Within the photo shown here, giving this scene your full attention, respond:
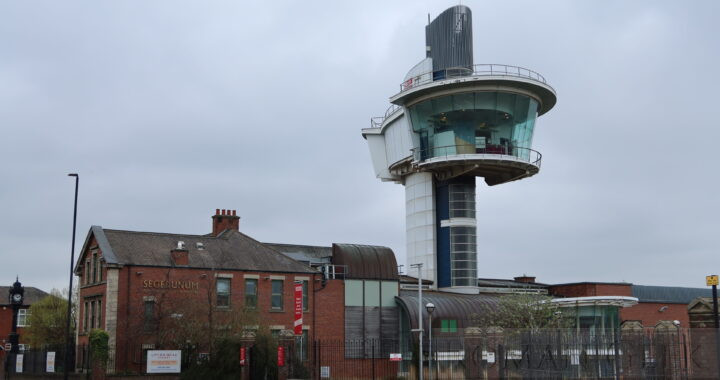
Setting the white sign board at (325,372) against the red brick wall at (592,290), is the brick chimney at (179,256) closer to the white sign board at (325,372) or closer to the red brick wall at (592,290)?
the white sign board at (325,372)

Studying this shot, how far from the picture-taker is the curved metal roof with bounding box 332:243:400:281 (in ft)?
187

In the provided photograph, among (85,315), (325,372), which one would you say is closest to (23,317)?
(85,315)

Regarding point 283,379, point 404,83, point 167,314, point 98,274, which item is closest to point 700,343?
point 283,379

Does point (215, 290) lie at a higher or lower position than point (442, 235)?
Result: lower

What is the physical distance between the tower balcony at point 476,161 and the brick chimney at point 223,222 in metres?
15.1

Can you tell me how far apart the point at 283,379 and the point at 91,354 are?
433 inches

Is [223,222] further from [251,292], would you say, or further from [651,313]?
[651,313]

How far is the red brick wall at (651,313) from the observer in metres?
69.8

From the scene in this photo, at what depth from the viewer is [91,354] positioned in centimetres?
4403

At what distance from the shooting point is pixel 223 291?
51750 mm

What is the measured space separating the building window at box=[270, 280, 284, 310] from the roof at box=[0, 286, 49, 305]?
142ft

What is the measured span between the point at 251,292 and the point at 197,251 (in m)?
4.21

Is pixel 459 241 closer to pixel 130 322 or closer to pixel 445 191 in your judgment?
pixel 445 191

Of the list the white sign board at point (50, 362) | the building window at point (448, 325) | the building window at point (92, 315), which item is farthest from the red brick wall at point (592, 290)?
the white sign board at point (50, 362)
